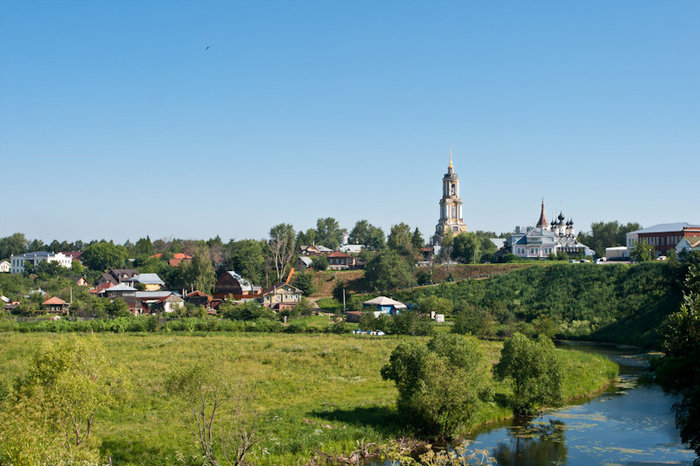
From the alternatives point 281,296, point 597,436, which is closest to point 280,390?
→ point 597,436

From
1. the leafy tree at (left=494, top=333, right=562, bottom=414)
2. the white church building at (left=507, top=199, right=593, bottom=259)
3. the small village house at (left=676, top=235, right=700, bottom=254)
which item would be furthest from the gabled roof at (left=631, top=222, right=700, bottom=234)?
the leafy tree at (left=494, top=333, right=562, bottom=414)

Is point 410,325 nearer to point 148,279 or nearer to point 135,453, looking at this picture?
point 135,453

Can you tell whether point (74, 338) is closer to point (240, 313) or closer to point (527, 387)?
point (527, 387)

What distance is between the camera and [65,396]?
20.2 m

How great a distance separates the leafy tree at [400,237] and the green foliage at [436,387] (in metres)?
81.5

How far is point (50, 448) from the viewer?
15539 mm

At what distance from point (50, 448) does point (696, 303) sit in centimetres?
2588

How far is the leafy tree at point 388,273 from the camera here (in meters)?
86.4

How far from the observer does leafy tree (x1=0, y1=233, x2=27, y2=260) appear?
168 meters

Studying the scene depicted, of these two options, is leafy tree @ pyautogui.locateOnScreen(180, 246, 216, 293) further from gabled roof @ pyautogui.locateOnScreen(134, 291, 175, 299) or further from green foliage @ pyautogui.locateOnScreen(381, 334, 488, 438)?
green foliage @ pyautogui.locateOnScreen(381, 334, 488, 438)

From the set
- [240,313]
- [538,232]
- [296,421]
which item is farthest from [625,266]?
[296,421]

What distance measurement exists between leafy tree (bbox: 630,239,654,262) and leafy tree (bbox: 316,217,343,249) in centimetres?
8000

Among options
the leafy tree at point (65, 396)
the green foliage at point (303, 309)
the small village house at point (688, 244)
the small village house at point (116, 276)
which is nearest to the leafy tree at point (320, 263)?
the green foliage at point (303, 309)

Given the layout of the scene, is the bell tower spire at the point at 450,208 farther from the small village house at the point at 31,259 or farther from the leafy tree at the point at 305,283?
the small village house at the point at 31,259
